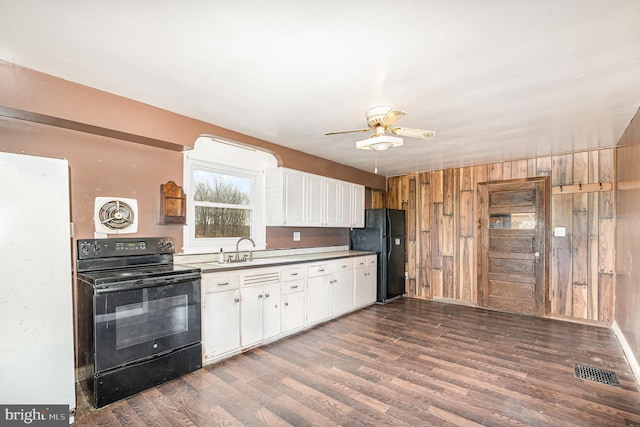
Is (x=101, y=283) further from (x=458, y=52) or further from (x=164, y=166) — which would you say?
(x=458, y=52)

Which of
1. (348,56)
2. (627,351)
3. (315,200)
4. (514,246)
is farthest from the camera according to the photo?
(514,246)

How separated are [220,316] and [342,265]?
82.5 inches

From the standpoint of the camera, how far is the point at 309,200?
4.50 m

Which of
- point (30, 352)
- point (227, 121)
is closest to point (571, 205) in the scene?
point (227, 121)

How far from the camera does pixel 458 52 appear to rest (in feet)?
6.36

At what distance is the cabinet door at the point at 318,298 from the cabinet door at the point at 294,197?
0.85 meters

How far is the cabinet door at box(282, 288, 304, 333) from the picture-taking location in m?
3.72

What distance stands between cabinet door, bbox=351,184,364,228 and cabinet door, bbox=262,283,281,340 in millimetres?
2201

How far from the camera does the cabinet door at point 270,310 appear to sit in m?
3.48

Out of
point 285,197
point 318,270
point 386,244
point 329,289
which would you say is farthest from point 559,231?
point 285,197

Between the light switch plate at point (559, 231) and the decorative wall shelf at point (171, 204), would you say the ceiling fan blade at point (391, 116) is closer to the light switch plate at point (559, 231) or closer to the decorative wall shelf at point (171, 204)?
the decorative wall shelf at point (171, 204)

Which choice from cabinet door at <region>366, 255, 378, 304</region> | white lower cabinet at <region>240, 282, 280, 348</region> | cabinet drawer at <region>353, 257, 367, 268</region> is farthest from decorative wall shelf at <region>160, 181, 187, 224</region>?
cabinet door at <region>366, 255, 378, 304</region>

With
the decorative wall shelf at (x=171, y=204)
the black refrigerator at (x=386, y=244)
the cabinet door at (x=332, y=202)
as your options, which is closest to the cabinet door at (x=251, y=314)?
the decorative wall shelf at (x=171, y=204)

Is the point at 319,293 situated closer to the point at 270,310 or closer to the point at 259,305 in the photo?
the point at 270,310
